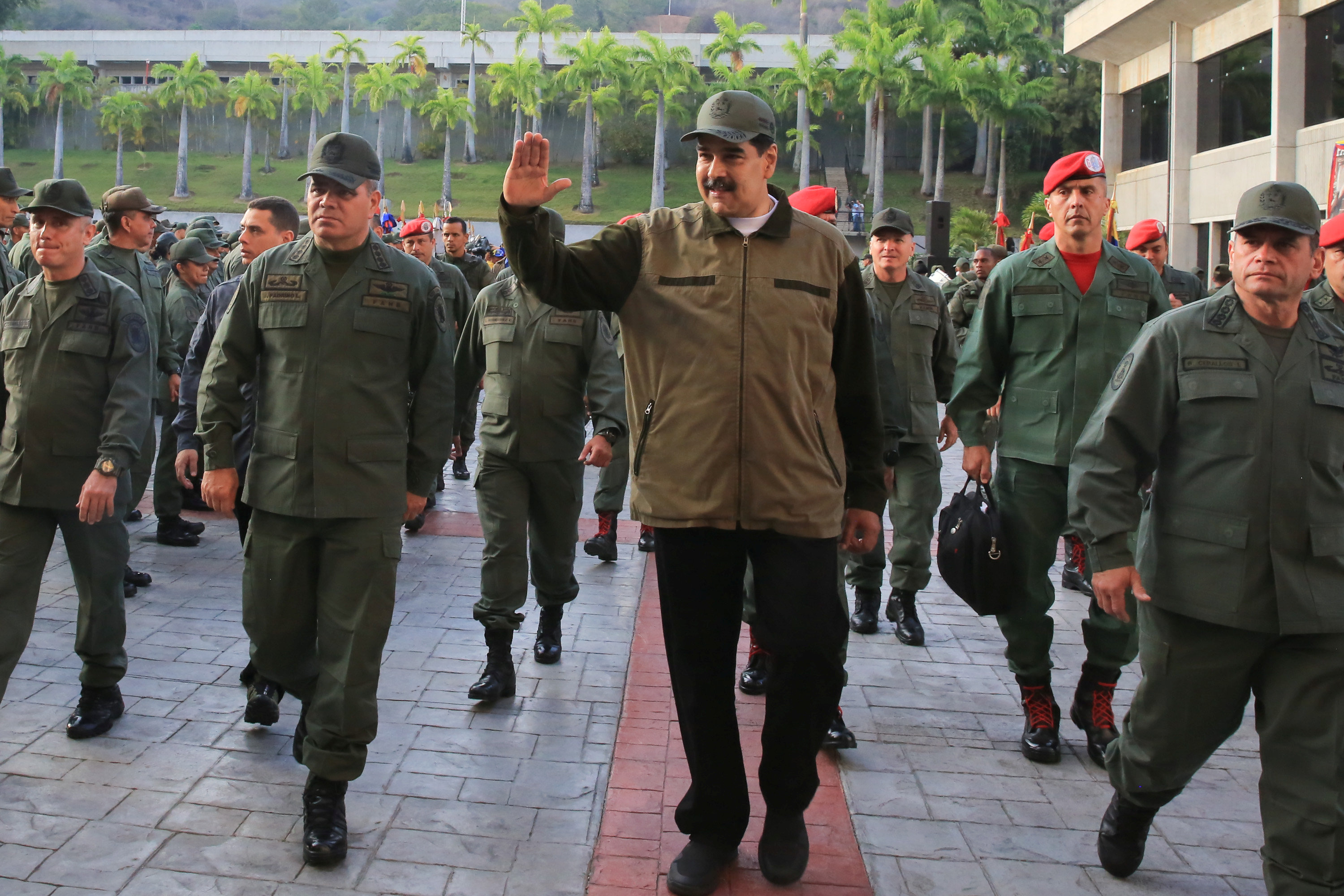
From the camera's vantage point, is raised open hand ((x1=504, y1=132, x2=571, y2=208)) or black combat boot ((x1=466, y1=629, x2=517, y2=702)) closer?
raised open hand ((x1=504, y1=132, x2=571, y2=208))

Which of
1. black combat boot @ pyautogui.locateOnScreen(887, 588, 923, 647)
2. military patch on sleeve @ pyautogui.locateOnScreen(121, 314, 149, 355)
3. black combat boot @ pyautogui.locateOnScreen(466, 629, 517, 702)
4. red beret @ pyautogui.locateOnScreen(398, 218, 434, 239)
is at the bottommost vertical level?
black combat boot @ pyautogui.locateOnScreen(466, 629, 517, 702)

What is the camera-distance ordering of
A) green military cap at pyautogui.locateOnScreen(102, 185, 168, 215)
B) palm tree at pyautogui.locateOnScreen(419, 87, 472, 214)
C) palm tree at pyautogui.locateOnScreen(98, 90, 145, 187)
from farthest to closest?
palm tree at pyautogui.locateOnScreen(98, 90, 145, 187) → palm tree at pyautogui.locateOnScreen(419, 87, 472, 214) → green military cap at pyautogui.locateOnScreen(102, 185, 168, 215)

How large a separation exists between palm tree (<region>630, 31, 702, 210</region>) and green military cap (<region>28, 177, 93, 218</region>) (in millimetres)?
58380

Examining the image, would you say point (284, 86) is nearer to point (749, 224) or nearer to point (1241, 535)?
point (749, 224)

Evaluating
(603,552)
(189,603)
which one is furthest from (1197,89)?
(189,603)

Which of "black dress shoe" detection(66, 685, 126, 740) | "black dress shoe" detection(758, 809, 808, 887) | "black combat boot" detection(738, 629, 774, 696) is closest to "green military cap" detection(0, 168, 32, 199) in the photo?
"black dress shoe" detection(66, 685, 126, 740)

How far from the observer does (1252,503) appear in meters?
3.30

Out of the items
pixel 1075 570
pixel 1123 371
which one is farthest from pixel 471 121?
pixel 1123 371

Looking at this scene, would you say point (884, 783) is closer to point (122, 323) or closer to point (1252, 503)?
point (1252, 503)

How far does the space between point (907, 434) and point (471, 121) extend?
225 ft

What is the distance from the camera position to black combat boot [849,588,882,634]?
638 centimetres

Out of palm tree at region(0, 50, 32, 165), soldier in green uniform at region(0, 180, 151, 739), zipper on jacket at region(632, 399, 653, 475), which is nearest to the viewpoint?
zipper on jacket at region(632, 399, 653, 475)

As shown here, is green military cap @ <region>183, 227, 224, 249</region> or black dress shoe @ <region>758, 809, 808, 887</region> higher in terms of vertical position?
green military cap @ <region>183, 227, 224, 249</region>

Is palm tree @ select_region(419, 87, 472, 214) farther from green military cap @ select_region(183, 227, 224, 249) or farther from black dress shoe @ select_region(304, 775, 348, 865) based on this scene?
black dress shoe @ select_region(304, 775, 348, 865)
